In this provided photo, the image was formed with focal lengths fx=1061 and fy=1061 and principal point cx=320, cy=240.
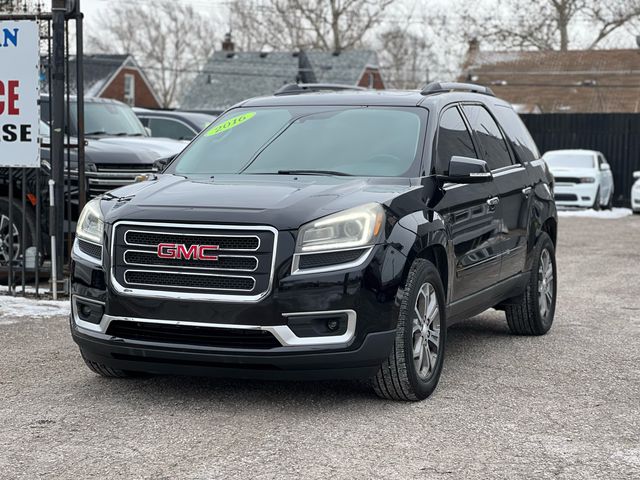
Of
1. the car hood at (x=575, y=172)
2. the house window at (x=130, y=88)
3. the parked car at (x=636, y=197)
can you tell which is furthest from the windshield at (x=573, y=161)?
the house window at (x=130, y=88)

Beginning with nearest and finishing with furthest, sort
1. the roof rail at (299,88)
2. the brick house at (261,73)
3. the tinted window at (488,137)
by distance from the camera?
1. the tinted window at (488,137)
2. the roof rail at (299,88)
3. the brick house at (261,73)

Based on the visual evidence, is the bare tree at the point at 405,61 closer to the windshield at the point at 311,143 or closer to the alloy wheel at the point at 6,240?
the alloy wheel at the point at 6,240

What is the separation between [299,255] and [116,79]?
55255 millimetres

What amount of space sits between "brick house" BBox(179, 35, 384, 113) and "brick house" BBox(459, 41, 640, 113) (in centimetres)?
974

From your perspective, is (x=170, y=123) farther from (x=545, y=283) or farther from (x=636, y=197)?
(x=636, y=197)

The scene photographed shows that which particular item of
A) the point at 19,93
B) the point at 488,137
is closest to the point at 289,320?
the point at 488,137

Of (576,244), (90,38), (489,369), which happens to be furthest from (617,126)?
(90,38)

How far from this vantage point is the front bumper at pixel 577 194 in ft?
83.3

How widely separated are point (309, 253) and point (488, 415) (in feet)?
4.31

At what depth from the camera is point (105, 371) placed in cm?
631

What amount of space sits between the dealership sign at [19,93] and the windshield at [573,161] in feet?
60.7

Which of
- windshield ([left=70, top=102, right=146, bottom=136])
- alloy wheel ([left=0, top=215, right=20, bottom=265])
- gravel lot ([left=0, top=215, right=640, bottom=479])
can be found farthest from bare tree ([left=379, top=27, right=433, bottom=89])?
gravel lot ([left=0, top=215, right=640, bottom=479])

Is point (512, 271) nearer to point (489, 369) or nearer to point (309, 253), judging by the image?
point (489, 369)

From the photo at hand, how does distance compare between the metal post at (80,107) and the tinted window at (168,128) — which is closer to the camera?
the metal post at (80,107)
